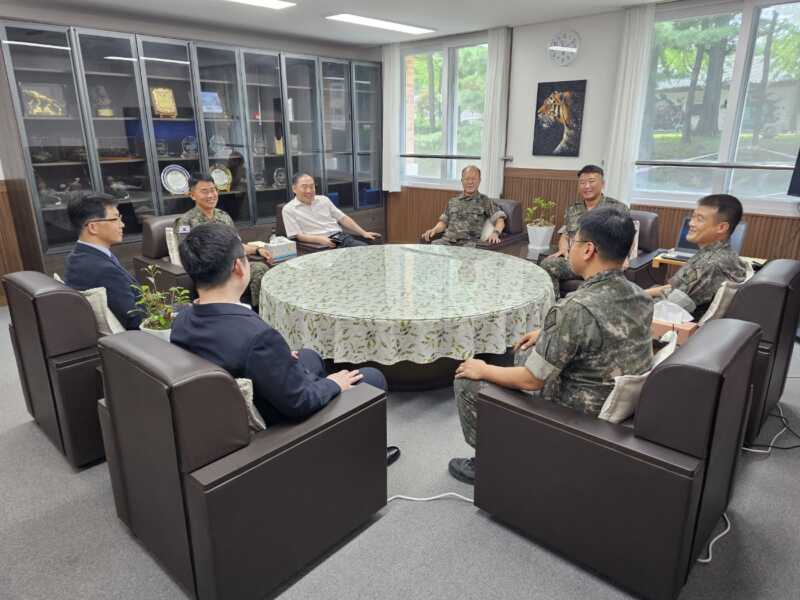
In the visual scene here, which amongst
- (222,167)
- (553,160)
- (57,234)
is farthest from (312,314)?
(553,160)

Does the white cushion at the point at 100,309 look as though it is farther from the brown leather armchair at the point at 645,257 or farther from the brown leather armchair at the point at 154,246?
the brown leather armchair at the point at 645,257

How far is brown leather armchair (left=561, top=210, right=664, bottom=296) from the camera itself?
3510 mm

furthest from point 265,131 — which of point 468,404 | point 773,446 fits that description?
point 773,446

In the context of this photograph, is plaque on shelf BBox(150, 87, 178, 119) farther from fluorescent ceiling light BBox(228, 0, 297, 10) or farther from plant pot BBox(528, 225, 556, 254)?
plant pot BBox(528, 225, 556, 254)

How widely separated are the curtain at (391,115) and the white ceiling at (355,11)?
32.7 inches

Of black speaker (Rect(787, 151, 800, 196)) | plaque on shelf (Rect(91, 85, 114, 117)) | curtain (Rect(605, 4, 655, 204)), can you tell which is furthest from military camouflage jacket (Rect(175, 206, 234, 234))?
black speaker (Rect(787, 151, 800, 196))

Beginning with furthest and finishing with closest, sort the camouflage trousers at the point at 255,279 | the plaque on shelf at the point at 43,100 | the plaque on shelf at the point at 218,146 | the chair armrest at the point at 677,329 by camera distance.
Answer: the plaque on shelf at the point at 218,146 → the plaque on shelf at the point at 43,100 → the camouflage trousers at the point at 255,279 → the chair armrest at the point at 677,329

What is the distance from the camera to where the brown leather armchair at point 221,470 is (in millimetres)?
1284

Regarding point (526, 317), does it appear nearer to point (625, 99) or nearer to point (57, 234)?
point (625, 99)

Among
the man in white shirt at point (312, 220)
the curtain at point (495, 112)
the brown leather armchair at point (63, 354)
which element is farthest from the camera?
the curtain at point (495, 112)

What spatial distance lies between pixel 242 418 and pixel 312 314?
3.17 ft

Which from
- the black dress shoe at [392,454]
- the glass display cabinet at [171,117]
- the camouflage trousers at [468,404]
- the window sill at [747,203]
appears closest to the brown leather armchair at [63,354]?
the black dress shoe at [392,454]

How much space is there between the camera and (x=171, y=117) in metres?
4.69

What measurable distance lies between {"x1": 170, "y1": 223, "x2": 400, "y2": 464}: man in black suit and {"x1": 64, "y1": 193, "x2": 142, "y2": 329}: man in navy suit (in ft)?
3.14
